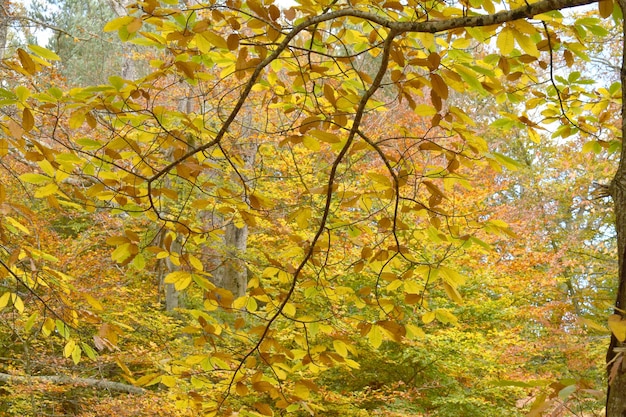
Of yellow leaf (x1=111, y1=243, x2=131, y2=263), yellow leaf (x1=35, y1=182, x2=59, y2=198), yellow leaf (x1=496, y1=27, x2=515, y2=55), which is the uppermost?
yellow leaf (x1=496, y1=27, x2=515, y2=55)

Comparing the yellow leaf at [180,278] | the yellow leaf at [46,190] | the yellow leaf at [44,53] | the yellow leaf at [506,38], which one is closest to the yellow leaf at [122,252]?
the yellow leaf at [180,278]

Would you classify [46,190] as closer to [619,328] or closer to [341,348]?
[341,348]

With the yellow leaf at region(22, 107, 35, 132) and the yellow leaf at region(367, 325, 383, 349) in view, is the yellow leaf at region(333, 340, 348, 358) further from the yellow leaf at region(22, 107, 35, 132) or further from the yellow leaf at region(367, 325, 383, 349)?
the yellow leaf at region(22, 107, 35, 132)

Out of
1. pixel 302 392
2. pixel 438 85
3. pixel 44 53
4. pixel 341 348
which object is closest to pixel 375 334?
pixel 341 348

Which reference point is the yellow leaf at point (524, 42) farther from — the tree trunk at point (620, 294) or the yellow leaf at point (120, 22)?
the yellow leaf at point (120, 22)

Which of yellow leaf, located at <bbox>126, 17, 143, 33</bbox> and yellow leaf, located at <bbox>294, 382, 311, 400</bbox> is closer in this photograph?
yellow leaf, located at <bbox>126, 17, 143, 33</bbox>

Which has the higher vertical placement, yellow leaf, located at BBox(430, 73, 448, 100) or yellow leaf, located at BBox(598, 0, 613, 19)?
yellow leaf, located at BBox(598, 0, 613, 19)

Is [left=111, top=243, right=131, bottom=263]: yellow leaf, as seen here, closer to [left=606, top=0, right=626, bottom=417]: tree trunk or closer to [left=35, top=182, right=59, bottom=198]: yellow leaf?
[left=35, top=182, right=59, bottom=198]: yellow leaf

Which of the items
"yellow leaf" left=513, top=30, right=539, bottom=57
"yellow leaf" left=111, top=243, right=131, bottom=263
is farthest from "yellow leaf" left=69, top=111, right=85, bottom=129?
"yellow leaf" left=513, top=30, right=539, bottom=57

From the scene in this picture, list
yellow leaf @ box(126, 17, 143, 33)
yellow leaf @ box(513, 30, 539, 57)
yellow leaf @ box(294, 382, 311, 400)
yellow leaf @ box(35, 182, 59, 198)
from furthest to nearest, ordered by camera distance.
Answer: yellow leaf @ box(294, 382, 311, 400), yellow leaf @ box(35, 182, 59, 198), yellow leaf @ box(513, 30, 539, 57), yellow leaf @ box(126, 17, 143, 33)

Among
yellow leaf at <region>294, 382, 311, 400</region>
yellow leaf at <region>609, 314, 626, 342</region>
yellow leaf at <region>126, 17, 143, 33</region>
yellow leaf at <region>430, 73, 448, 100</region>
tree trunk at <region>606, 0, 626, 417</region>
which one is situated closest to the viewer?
yellow leaf at <region>609, 314, 626, 342</region>

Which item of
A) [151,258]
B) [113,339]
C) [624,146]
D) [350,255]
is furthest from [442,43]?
[151,258]

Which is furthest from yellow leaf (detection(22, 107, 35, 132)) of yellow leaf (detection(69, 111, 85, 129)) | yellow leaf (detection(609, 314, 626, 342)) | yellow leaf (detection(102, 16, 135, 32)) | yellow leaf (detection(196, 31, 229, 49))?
yellow leaf (detection(609, 314, 626, 342))

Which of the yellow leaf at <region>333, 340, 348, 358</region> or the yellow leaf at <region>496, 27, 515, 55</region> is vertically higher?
the yellow leaf at <region>496, 27, 515, 55</region>
